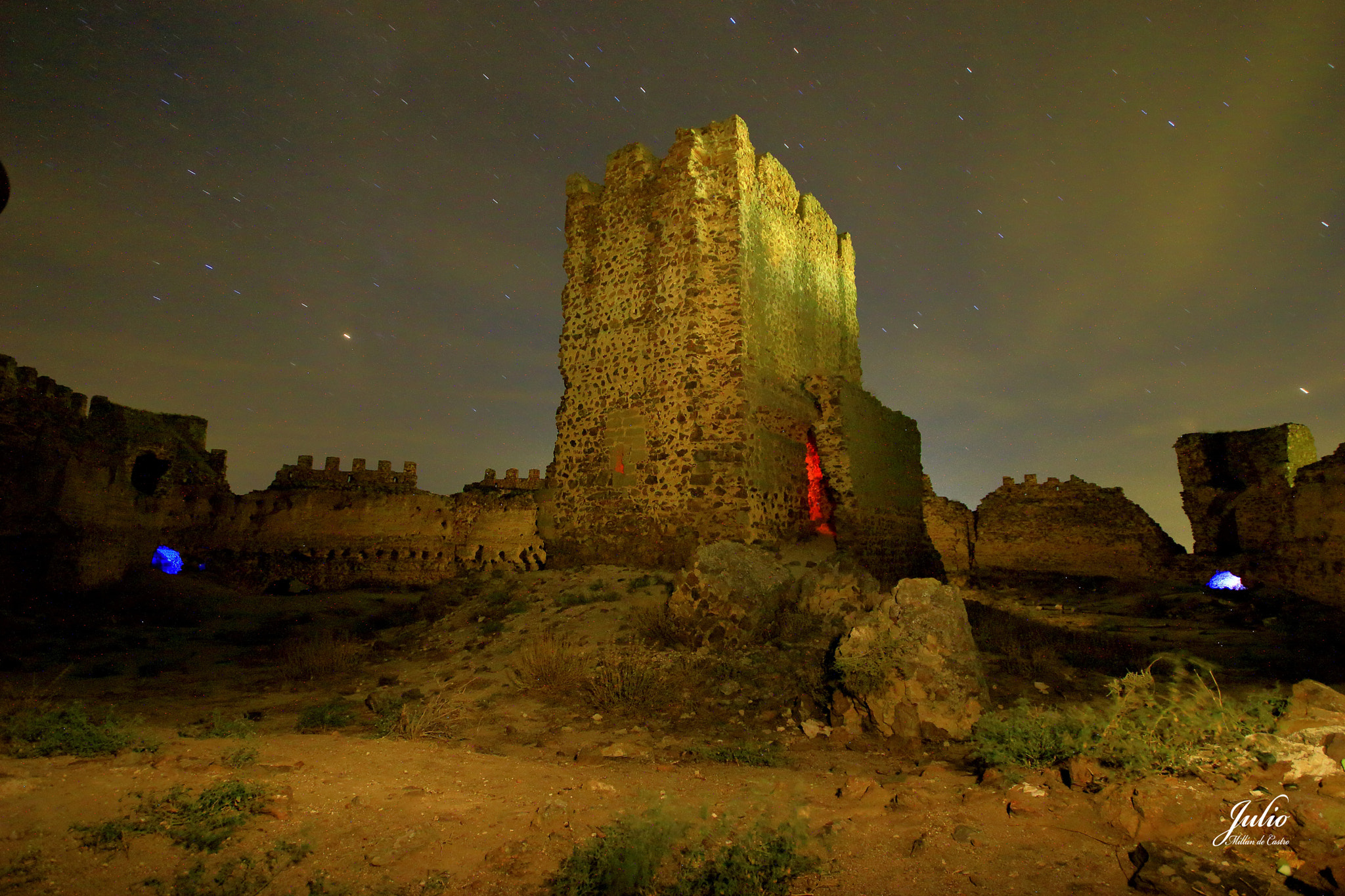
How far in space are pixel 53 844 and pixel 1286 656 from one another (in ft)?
49.8

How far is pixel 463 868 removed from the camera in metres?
3.03

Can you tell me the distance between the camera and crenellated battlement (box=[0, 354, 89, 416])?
1268cm

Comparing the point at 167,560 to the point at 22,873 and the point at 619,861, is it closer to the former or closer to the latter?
the point at 22,873

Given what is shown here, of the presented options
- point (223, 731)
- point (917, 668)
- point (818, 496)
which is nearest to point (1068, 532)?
point (818, 496)

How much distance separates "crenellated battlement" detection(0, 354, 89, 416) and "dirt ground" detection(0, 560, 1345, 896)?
7.10 metres

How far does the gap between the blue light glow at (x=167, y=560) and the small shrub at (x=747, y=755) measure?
19115 millimetres

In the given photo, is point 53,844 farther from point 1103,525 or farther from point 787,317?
point 1103,525

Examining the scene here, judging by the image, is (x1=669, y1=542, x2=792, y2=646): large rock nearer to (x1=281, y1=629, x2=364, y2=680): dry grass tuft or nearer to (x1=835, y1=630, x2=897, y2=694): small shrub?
(x1=835, y1=630, x2=897, y2=694): small shrub

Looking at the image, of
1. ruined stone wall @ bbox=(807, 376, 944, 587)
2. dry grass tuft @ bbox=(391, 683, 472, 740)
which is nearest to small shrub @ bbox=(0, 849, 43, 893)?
dry grass tuft @ bbox=(391, 683, 472, 740)

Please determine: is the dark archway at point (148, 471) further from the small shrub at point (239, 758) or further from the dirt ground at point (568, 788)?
the small shrub at point (239, 758)

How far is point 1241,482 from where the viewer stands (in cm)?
2259

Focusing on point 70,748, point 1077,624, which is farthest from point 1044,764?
point 1077,624

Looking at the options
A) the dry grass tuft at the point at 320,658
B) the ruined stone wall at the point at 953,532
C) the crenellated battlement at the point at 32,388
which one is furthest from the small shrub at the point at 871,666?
the ruined stone wall at the point at 953,532

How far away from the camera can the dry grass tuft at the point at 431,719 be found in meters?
5.39
